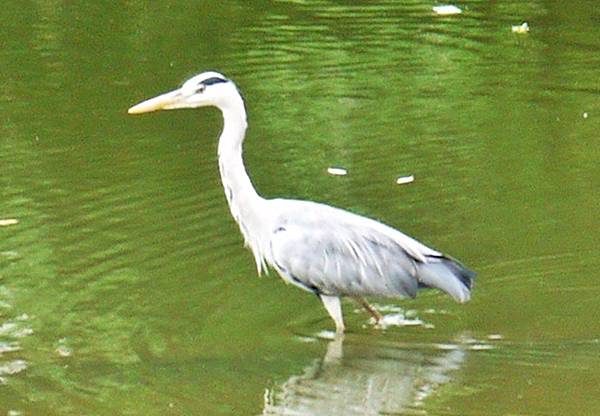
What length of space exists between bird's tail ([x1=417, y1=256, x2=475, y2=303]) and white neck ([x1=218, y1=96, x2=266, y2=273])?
927 mm

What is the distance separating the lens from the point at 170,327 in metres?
9.03

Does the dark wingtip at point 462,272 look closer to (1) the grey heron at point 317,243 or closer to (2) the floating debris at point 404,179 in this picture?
(1) the grey heron at point 317,243

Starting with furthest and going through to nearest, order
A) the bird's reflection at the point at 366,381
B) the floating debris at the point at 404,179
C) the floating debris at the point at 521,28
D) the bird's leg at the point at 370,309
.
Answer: the floating debris at the point at 521,28 → the floating debris at the point at 404,179 → the bird's leg at the point at 370,309 → the bird's reflection at the point at 366,381

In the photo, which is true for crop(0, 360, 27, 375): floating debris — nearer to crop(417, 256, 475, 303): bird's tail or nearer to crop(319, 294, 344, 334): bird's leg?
crop(319, 294, 344, 334): bird's leg

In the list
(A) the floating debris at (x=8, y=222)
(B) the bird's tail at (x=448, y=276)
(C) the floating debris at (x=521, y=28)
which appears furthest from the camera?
(C) the floating debris at (x=521, y=28)

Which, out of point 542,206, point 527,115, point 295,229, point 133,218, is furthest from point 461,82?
point 295,229

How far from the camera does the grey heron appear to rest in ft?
30.0

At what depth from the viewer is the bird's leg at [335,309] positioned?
359 inches

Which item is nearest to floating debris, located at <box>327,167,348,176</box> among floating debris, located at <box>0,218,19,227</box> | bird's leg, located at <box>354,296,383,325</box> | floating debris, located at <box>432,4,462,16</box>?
floating debris, located at <box>0,218,19,227</box>

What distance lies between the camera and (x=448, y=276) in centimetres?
902

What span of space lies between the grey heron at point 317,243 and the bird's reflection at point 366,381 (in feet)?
1.15

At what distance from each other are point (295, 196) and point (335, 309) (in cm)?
227

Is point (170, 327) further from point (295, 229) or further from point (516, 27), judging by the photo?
point (516, 27)

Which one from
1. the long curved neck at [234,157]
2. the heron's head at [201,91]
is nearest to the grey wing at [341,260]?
the long curved neck at [234,157]
